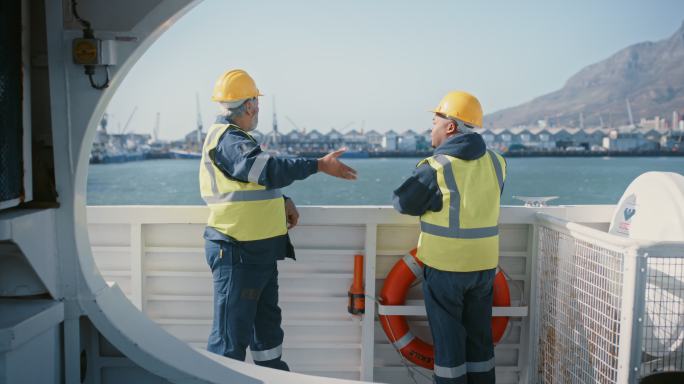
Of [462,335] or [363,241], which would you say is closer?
[462,335]

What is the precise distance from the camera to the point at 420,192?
2.28 m

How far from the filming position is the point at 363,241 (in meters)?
2.87

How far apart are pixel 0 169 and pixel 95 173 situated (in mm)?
78513

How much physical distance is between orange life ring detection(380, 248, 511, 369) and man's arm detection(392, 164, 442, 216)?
0.50m

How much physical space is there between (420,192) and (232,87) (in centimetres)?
88

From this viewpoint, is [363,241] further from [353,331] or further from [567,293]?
[567,293]

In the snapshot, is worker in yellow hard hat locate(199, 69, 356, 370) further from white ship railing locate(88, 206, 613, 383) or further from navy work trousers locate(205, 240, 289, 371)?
white ship railing locate(88, 206, 613, 383)

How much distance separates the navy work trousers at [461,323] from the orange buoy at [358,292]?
0.44 meters

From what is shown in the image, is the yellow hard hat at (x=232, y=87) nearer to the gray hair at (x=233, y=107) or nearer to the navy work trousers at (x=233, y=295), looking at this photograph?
the gray hair at (x=233, y=107)

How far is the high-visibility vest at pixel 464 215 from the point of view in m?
2.28

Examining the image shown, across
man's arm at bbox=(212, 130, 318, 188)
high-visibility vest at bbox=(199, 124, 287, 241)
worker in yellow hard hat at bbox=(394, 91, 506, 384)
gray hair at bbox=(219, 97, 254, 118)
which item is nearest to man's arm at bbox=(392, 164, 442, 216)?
worker in yellow hard hat at bbox=(394, 91, 506, 384)

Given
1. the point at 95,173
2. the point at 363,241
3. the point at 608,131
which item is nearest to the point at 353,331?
the point at 363,241

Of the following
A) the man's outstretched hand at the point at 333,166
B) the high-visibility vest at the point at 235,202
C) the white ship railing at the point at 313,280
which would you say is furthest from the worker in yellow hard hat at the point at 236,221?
the white ship railing at the point at 313,280

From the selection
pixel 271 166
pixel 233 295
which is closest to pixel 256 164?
pixel 271 166
